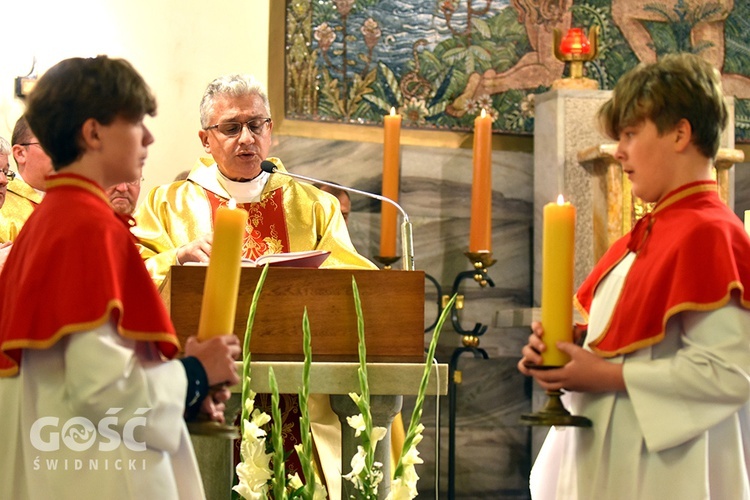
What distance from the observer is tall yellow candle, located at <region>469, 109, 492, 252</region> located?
514cm

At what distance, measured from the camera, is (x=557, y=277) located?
2.12m

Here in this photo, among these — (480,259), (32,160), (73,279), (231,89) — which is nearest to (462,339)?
(480,259)

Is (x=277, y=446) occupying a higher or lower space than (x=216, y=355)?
lower

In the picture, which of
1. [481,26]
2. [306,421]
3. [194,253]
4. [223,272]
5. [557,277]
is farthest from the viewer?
[481,26]

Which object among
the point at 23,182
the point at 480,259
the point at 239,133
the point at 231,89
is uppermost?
the point at 231,89

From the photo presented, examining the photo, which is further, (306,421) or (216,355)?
(306,421)

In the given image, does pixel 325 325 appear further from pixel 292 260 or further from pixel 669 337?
pixel 669 337

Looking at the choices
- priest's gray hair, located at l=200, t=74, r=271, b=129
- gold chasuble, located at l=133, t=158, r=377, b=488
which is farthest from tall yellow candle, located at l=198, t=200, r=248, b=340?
priest's gray hair, located at l=200, t=74, r=271, b=129

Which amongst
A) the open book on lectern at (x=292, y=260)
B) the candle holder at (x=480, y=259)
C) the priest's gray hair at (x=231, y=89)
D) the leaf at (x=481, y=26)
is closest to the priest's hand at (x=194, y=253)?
the open book on lectern at (x=292, y=260)

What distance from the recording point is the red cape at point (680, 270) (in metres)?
2.12

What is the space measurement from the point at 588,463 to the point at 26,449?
→ 1114mm

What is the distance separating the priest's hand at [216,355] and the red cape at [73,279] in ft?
0.19

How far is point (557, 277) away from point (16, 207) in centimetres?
275

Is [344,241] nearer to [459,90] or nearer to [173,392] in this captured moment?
[459,90]
